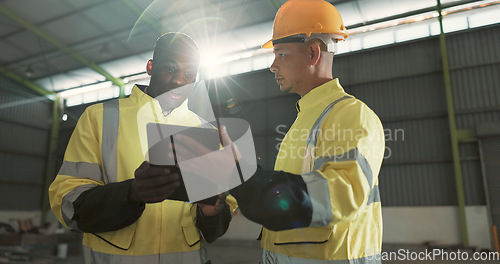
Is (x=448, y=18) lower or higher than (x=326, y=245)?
higher

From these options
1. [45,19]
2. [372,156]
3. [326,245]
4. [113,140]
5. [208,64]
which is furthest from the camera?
[208,64]

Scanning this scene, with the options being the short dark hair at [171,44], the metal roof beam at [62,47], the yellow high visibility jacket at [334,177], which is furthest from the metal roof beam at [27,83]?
the yellow high visibility jacket at [334,177]

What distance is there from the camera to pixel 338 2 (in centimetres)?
1147

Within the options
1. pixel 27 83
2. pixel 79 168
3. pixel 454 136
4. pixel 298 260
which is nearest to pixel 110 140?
pixel 79 168

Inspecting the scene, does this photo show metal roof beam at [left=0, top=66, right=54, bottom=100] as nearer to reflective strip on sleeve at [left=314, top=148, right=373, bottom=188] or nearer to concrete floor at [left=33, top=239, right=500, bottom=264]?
concrete floor at [left=33, top=239, right=500, bottom=264]

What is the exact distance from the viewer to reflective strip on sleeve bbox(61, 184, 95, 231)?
1390 mm

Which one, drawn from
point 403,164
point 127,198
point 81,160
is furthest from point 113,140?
point 403,164

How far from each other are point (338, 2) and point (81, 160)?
38.2ft

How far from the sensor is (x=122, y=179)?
1632mm

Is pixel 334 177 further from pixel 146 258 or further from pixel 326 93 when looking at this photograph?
pixel 146 258

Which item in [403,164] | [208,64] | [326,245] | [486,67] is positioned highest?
[208,64]

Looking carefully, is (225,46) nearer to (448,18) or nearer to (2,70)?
(448,18)

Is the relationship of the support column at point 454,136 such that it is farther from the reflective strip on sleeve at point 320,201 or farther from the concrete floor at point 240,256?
the reflective strip on sleeve at point 320,201

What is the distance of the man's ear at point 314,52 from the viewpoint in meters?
1.47
